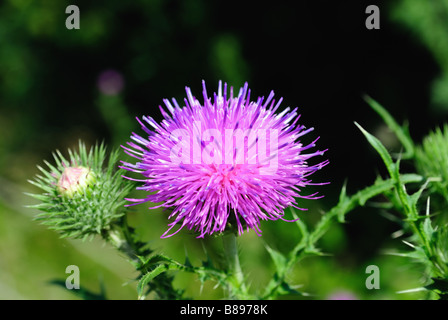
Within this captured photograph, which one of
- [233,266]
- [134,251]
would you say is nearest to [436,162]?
[233,266]

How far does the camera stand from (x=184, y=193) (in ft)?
5.77

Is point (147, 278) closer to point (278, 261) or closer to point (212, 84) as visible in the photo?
point (278, 261)

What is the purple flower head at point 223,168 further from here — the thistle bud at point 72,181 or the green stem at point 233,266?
the thistle bud at point 72,181

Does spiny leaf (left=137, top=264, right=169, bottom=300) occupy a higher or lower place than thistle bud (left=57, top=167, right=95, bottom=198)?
lower

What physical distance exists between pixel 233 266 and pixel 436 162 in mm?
1347

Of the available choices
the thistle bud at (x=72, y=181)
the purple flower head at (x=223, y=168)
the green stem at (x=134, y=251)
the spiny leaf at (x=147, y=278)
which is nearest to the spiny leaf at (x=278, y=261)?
the purple flower head at (x=223, y=168)

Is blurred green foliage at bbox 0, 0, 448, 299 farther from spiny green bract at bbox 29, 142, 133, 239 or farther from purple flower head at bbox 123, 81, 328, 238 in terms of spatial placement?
purple flower head at bbox 123, 81, 328, 238

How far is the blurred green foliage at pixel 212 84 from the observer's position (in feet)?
13.0

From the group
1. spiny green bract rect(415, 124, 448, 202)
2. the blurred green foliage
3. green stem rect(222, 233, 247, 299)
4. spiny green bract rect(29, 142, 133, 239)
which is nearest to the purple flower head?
green stem rect(222, 233, 247, 299)

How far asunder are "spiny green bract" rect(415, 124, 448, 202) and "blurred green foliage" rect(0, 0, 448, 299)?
1.22 meters

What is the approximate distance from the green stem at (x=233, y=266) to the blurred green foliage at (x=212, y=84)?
56.1 inches

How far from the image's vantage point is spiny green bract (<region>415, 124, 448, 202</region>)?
2.32 metres

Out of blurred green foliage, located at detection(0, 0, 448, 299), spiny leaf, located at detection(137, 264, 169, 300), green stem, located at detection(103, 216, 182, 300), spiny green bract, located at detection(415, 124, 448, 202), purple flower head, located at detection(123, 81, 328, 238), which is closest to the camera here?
spiny leaf, located at detection(137, 264, 169, 300)

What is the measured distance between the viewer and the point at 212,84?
15.6 ft
